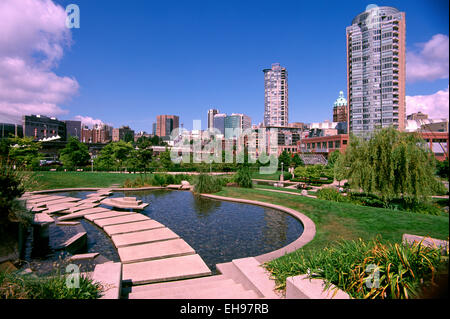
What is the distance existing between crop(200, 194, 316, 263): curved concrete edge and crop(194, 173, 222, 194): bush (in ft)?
2.92

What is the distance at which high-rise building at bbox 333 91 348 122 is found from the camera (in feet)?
496

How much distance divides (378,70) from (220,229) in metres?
79.1


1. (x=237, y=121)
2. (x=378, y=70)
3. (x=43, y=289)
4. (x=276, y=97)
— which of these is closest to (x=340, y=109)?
(x=276, y=97)

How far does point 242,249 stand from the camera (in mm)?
6684

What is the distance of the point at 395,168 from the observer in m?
11.6

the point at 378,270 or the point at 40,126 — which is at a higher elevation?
the point at 40,126

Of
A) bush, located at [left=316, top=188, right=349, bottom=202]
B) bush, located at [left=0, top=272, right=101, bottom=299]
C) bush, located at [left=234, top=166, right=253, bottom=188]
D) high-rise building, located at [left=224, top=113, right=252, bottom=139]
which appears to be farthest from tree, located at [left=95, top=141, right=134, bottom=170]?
high-rise building, located at [left=224, top=113, right=252, bottom=139]

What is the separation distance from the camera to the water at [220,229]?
6582 millimetres

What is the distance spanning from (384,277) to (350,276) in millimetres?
436

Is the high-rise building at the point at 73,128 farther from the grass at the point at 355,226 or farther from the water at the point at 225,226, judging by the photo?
the grass at the point at 355,226

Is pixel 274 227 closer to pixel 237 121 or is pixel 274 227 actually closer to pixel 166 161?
pixel 166 161

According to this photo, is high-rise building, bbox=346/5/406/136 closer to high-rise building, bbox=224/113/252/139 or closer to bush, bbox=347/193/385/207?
bush, bbox=347/193/385/207
